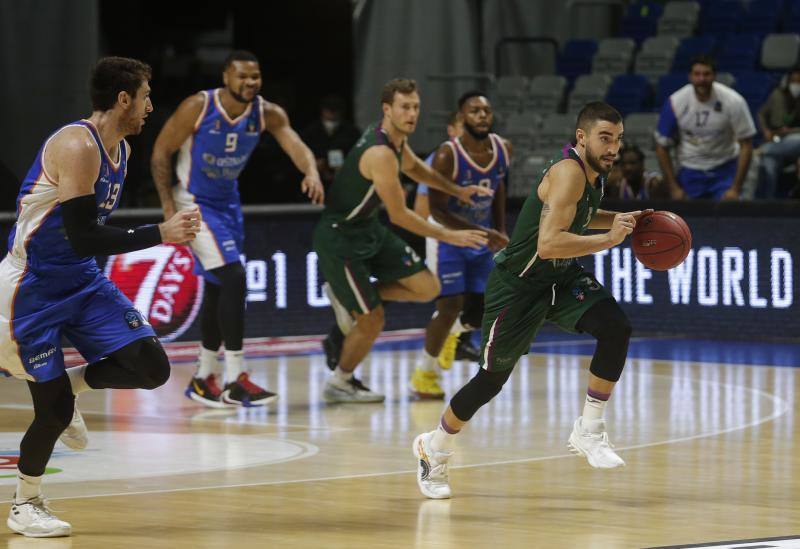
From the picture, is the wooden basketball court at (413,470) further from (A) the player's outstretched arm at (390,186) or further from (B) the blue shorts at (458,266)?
(A) the player's outstretched arm at (390,186)

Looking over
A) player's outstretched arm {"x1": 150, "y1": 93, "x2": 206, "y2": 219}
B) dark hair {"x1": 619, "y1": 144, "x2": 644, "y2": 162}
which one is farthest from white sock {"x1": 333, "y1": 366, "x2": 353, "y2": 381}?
dark hair {"x1": 619, "y1": 144, "x2": 644, "y2": 162}

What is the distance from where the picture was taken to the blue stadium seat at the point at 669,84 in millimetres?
14758

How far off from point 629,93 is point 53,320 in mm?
10202

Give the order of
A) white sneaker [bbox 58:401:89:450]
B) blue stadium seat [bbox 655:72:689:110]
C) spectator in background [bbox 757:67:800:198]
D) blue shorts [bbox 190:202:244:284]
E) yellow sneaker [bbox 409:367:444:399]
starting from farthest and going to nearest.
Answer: blue stadium seat [bbox 655:72:689:110] < spectator in background [bbox 757:67:800:198] < yellow sneaker [bbox 409:367:444:399] < blue shorts [bbox 190:202:244:284] < white sneaker [bbox 58:401:89:450]

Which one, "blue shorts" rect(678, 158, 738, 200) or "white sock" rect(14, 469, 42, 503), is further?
"blue shorts" rect(678, 158, 738, 200)

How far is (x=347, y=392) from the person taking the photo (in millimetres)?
9148

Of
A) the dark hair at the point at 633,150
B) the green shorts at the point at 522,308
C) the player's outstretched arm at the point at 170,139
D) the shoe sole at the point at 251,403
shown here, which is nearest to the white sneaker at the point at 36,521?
the green shorts at the point at 522,308

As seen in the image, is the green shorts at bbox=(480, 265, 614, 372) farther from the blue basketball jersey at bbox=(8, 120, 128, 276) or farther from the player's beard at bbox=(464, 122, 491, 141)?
the player's beard at bbox=(464, 122, 491, 141)

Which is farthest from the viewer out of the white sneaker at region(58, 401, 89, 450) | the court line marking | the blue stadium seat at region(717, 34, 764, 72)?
the blue stadium seat at region(717, 34, 764, 72)

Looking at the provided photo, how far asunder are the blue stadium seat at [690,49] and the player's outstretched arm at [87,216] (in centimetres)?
1046

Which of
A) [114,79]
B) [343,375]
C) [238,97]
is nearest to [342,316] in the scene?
[343,375]

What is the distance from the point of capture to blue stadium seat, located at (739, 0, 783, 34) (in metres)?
15.4

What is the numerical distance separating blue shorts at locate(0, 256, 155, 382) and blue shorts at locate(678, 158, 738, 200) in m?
7.36

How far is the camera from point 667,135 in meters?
12.1
